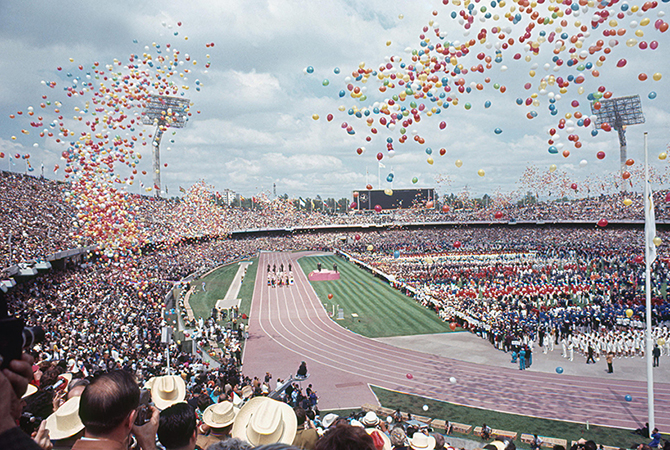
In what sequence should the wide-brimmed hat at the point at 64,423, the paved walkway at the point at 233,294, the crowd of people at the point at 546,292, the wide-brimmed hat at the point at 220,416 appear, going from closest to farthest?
the wide-brimmed hat at the point at 64,423, the wide-brimmed hat at the point at 220,416, the crowd of people at the point at 546,292, the paved walkway at the point at 233,294

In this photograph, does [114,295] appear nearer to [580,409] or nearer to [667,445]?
[580,409]

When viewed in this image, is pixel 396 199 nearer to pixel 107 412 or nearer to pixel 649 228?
pixel 649 228

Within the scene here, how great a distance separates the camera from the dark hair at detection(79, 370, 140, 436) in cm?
263

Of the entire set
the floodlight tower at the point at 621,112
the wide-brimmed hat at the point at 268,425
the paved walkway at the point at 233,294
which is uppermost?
the floodlight tower at the point at 621,112

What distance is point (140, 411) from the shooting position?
3.72 meters

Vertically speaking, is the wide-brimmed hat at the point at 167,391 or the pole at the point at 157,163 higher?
the pole at the point at 157,163

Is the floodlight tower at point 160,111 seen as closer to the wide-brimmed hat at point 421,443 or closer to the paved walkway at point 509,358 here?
the paved walkway at point 509,358

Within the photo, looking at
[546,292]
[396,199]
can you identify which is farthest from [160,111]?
[546,292]

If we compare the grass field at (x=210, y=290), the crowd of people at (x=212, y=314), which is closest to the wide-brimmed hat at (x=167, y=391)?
the crowd of people at (x=212, y=314)

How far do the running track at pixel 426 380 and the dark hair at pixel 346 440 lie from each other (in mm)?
14963

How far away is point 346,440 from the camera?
2.42 m

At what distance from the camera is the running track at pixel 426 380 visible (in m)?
Answer: 15.4

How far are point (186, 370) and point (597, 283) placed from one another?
29672 millimetres

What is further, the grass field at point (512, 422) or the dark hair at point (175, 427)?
the grass field at point (512, 422)
